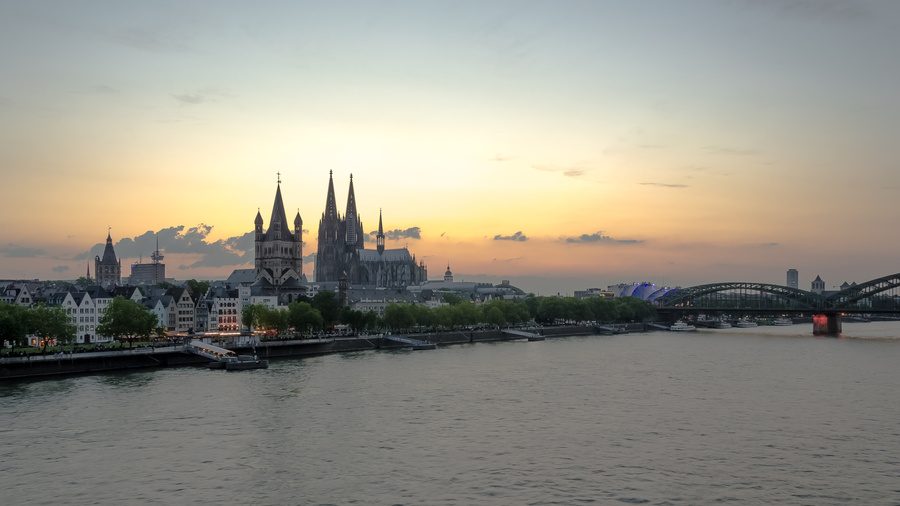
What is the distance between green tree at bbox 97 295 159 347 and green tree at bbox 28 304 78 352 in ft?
11.4

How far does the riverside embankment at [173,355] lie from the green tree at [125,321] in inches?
209

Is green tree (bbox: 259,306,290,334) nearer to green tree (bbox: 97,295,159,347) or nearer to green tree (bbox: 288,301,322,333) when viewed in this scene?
green tree (bbox: 288,301,322,333)

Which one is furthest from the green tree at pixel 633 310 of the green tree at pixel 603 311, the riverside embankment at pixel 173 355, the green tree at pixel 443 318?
the green tree at pixel 443 318

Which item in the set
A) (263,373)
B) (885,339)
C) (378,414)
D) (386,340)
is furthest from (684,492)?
(885,339)

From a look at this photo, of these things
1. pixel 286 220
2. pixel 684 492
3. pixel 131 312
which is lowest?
pixel 684 492

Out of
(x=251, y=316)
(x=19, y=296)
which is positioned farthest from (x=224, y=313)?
(x=19, y=296)

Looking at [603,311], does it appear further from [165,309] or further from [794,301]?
[165,309]

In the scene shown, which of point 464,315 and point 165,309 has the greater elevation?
point 165,309

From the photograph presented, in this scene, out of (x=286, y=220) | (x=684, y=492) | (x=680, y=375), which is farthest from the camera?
(x=286, y=220)

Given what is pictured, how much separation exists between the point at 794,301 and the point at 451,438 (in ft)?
520

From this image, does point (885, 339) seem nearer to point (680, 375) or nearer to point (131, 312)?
point (680, 375)

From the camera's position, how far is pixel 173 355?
7475cm

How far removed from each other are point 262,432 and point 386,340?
62.1 metres

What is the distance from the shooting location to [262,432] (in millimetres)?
40688
